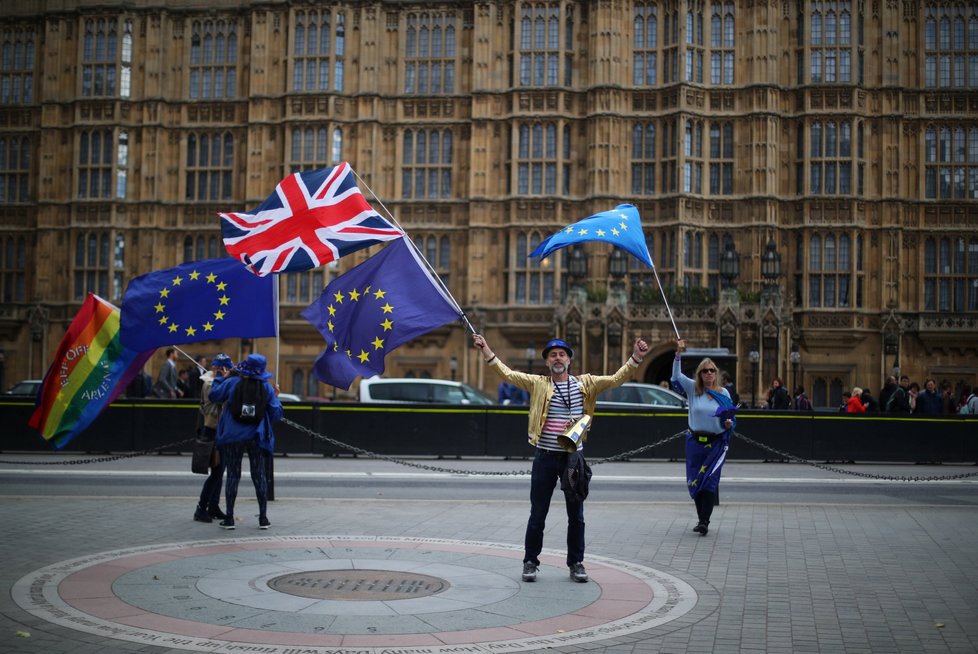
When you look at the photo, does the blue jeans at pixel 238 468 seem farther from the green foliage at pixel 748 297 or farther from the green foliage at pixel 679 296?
the green foliage at pixel 748 297

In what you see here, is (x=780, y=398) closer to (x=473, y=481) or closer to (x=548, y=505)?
(x=473, y=481)

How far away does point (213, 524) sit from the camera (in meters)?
13.3

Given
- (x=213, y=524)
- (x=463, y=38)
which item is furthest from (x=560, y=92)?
(x=213, y=524)

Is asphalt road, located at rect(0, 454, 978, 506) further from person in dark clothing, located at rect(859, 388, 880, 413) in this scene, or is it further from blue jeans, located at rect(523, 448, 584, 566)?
blue jeans, located at rect(523, 448, 584, 566)

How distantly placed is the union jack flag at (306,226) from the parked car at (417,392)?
15.5m

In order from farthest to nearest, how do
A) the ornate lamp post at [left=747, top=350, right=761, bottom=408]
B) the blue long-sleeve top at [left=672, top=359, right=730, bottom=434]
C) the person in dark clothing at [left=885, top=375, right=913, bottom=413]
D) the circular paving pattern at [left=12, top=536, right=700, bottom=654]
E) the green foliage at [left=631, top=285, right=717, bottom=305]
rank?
the green foliage at [left=631, top=285, right=717, bottom=305] < the ornate lamp post at [left=747, top=350, right=761, bottom=408] < the person in dark clothing at [left=885, top=375, right=913, bottom=413] < the blue long-sleeve top at [left=672, top=359, right=730, bottom=434] < the circular paving pattern at [left=12, top=536, right=700, bottom=654]

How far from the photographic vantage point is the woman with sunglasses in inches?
516

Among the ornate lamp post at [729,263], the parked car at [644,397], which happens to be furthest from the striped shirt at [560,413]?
the ornate lamp post at [729,263]

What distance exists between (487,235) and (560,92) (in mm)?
5741

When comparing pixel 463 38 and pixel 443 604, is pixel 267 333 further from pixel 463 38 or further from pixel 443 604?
pixel 463 38

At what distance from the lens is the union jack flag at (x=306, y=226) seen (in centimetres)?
1345

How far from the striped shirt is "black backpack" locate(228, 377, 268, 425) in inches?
165

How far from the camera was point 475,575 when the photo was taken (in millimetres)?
10102

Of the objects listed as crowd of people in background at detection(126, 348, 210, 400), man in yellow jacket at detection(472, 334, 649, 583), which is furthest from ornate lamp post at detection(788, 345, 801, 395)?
man in yellow jacket at detection(472, 334, 649, 583)
